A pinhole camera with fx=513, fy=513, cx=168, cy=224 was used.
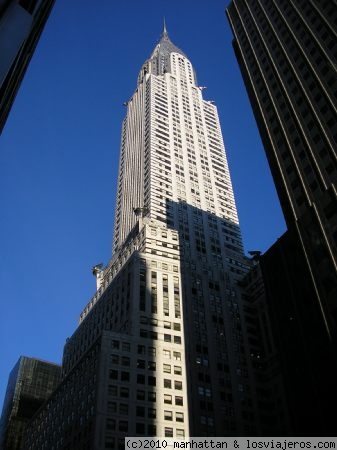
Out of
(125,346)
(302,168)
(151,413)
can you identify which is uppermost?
(302,168)

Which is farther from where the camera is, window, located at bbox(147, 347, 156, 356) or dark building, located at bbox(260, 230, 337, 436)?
window, located at bbox(147, 347, 156, 356)

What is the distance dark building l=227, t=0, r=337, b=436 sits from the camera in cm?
5735

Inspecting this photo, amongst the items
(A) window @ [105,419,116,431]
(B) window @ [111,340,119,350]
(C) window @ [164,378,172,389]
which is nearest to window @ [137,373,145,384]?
(C) window @ [164,378,172,389]

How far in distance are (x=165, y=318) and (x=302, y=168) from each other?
140 feet

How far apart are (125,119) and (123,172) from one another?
30714 mm

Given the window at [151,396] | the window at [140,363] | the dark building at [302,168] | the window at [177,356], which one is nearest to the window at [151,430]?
the window at [151,396]

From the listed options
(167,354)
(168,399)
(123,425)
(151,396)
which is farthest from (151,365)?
(123,425)

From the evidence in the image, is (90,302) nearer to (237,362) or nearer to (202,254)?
(202,254)

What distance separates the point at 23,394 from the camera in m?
174

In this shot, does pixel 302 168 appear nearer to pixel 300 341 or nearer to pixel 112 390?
pixel 300 341

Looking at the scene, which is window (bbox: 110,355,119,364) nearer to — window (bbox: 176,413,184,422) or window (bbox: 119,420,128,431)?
window (bbox: 119,420,128,431)

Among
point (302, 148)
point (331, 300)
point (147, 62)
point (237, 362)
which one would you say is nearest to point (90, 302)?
point (237, 362)

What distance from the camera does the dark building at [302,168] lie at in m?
57.3

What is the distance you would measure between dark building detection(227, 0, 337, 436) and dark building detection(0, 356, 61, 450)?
118 meters
